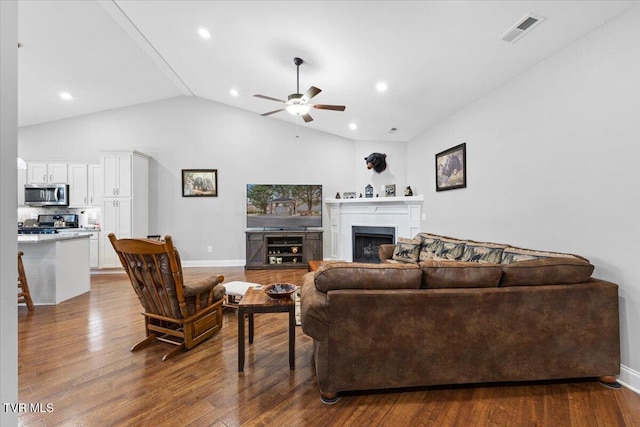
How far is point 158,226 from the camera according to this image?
6.21m

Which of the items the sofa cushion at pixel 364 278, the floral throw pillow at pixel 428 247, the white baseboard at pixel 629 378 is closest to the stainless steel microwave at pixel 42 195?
the sofa cushion at pixel 364 278

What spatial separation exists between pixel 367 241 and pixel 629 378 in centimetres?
433

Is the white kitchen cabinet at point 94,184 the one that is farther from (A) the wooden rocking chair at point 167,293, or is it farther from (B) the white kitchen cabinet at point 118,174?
(A) the wooden rocking chair at point 167,293

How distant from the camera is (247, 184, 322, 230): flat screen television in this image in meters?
6.11

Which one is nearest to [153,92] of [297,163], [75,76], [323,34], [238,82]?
[75,76]

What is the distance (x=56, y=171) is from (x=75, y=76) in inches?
84.5

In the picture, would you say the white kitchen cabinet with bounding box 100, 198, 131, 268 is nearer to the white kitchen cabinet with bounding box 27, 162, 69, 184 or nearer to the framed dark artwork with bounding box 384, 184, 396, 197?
the white kitchen cabinet with bounding box 27, 162, 69, 184

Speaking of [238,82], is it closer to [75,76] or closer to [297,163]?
[297,163]

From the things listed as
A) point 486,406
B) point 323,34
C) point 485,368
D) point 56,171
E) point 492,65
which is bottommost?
point 486,406

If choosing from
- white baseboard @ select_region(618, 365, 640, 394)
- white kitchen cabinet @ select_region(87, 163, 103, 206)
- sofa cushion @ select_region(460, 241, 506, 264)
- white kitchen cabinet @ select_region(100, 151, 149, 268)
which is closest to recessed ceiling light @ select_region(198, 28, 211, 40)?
white kitchen cabinet @ select_region(100, 151, 149, 268)

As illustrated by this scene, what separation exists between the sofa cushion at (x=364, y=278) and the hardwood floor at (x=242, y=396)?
741mm

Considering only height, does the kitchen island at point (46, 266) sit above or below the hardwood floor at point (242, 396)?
above

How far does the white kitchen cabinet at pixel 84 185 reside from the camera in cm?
577

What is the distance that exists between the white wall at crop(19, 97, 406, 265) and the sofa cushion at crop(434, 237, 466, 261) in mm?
2396
